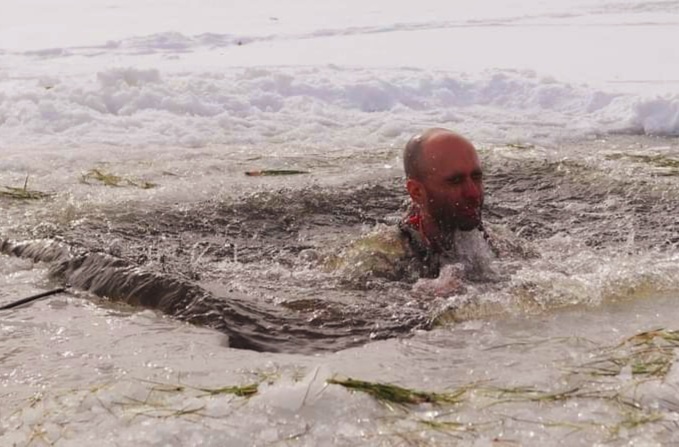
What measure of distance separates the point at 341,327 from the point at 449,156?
3.96 ft

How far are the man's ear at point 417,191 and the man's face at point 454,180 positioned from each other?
5 cm

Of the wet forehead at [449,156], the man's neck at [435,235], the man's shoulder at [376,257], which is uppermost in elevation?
the wet forehead at [449,156]

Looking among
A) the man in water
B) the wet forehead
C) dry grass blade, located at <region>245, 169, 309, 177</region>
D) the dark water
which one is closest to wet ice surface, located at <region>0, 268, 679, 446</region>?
the dark water

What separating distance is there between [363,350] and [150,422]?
947 millimetres

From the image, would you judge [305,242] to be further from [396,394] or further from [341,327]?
[396,394]

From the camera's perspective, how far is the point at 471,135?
835cm

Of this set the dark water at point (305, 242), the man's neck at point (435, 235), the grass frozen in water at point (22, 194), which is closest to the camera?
the dark water at point (305, 242)

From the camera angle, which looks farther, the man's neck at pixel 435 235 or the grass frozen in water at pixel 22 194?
the grass frozen in water at pixel 22 194

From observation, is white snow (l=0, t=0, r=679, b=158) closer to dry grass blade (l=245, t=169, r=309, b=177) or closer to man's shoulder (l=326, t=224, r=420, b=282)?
dry grass blade (l=245, t=169, r=309, b=177)

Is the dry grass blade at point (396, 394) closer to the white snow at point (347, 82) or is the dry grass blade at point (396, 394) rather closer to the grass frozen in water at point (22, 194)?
the grass frozen in water at point (22, 194)

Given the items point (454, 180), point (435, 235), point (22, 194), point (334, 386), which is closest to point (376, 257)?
point (435, 235)

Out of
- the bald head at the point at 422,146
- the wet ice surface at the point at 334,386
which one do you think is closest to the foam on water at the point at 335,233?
the wet ice surface at the point at 334,386

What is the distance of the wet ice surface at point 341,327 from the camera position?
2482 mm

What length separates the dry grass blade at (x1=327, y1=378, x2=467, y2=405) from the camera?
2602 millimetres
